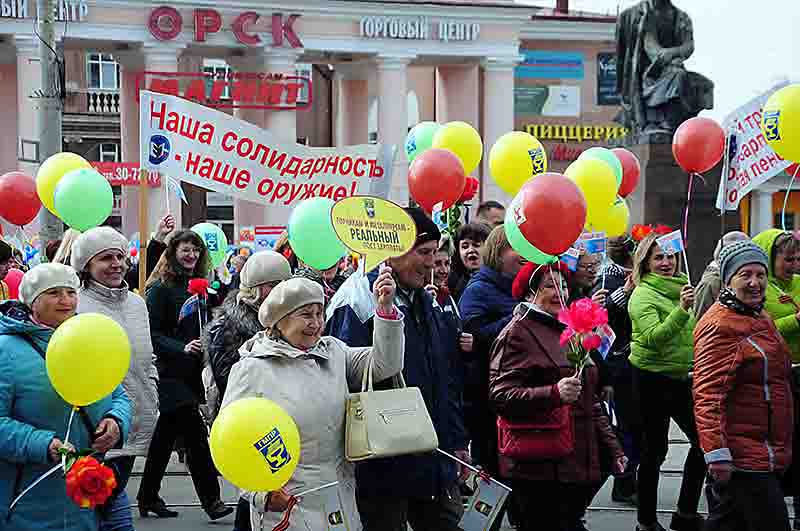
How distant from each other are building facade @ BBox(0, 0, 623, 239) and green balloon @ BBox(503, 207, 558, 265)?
1134 inches

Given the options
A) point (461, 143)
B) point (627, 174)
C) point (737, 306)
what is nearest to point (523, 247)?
point (737, 306)

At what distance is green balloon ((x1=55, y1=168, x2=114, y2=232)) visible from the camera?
9.75 metres

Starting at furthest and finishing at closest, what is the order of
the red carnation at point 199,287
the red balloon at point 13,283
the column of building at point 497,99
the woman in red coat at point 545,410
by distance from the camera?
the column of building at point 497,99 → the red carnation at point 199,287 → the red balloon at point 13,283 → the woman in red coat at point 545,410

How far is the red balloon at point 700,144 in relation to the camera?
9.87m

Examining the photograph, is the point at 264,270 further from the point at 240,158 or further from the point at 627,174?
the point at 627,174

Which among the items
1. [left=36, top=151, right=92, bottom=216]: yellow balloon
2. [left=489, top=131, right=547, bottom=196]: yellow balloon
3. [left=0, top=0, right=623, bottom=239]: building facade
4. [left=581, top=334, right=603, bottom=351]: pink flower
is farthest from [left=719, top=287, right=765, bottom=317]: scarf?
[left=0, top=0, right=623, bottom=239]: building facade

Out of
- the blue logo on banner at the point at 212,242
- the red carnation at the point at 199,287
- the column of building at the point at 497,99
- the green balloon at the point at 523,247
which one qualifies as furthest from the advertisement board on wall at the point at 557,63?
the green balloon at the point at 523,247

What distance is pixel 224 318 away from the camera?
23.1 feet

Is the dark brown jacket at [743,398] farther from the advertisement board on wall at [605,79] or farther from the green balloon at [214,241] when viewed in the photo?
the advertisement board on wall at [605,79]

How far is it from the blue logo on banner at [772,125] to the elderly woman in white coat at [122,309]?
4425mm

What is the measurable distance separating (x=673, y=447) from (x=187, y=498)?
Answer: 4.27 meters

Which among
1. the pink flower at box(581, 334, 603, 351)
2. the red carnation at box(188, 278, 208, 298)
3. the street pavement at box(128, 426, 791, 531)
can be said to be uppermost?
the red carnation at box(188, 278, 208, 298)

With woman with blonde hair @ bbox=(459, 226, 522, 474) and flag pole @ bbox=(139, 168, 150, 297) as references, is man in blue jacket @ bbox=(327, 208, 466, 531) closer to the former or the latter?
woman with blonde hair @ bbox=(459, 226, 522, 474)

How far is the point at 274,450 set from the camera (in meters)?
4.56
